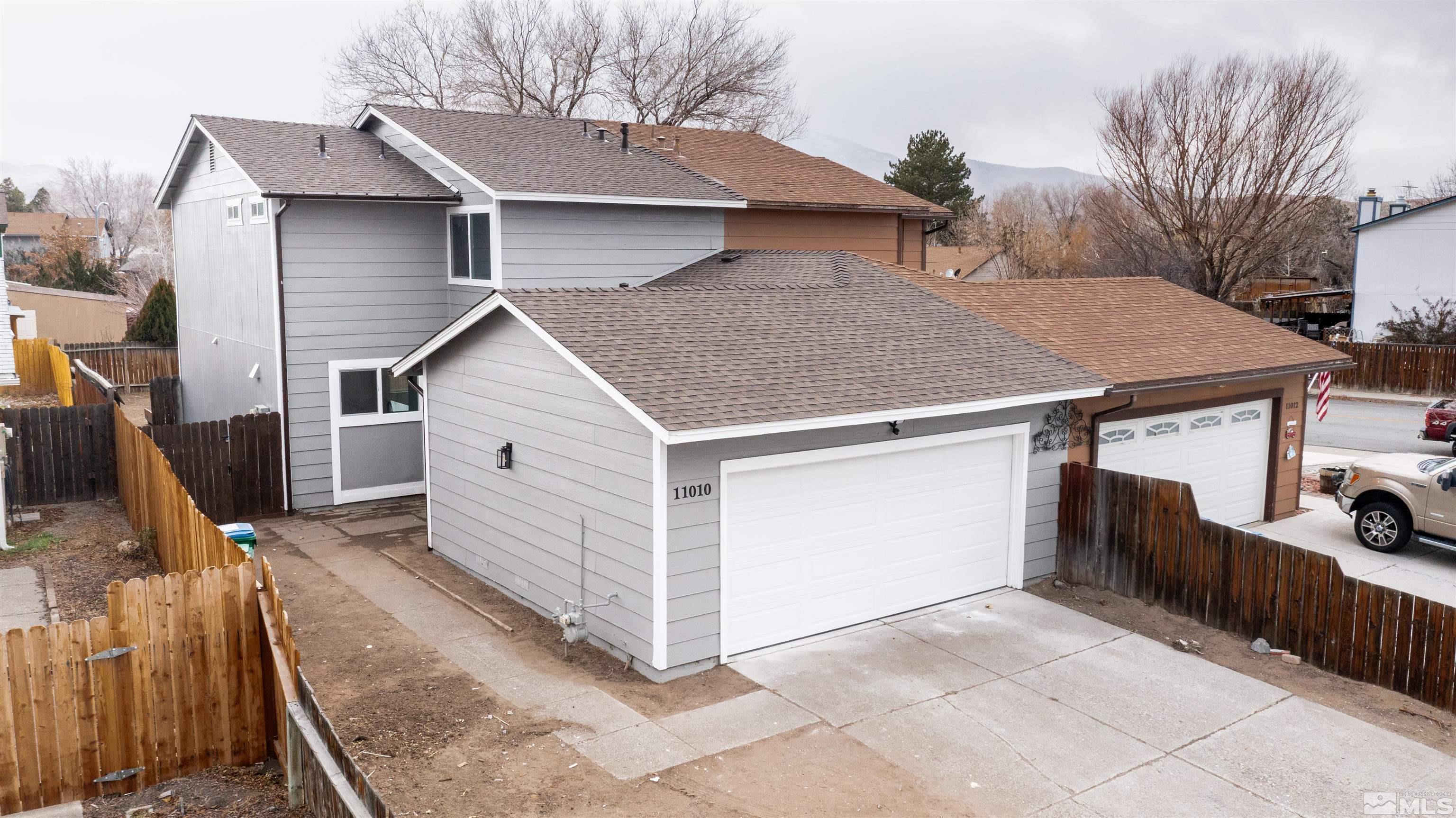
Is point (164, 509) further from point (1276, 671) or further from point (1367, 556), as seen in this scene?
point (1367, 556)

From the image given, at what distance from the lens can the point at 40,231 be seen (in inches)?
2739

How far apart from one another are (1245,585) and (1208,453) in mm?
4744

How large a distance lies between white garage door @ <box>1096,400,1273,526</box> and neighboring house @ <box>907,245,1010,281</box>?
39.3 meters

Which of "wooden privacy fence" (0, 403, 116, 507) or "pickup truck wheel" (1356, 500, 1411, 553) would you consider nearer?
"pickup truck wheel" (1356, 500, 1411, 553)

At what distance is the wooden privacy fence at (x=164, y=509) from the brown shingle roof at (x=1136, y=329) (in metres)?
10.4

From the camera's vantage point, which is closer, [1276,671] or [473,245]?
[1276,671]

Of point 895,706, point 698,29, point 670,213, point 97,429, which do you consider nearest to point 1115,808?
point 895,706

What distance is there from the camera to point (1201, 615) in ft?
38.3

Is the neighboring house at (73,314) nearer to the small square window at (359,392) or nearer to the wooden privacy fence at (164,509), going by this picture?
the wooden privacy fence at (164,509)

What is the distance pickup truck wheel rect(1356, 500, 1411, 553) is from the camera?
564 inches

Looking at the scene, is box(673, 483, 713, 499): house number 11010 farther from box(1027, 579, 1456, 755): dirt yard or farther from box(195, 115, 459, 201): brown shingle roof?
box(195, 115, 459, 201): brown shingle roof

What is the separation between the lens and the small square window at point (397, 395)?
17344mm

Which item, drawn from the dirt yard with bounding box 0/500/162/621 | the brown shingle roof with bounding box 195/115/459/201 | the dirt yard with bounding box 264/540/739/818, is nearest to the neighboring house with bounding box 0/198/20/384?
the brown shingle roof with bounding box 195/115/459/201

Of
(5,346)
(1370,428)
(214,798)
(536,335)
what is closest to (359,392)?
(536,335)
